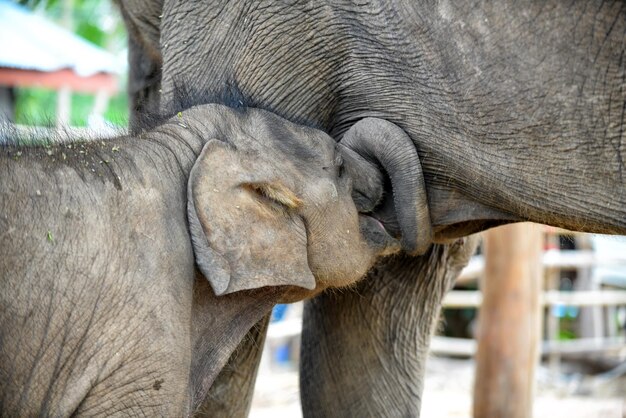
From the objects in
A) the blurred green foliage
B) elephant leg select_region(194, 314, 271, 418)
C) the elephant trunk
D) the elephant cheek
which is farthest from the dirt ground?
the blurred green foliage

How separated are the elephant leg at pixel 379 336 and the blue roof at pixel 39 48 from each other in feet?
19.1

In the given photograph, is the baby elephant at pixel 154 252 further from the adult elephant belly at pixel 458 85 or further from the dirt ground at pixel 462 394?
the dirt ground at pixel 462 394

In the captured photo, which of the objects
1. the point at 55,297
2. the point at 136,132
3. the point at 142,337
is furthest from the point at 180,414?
the point at 136,132

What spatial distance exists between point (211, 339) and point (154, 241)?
0.31m

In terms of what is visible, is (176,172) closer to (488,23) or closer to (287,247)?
(287,247)

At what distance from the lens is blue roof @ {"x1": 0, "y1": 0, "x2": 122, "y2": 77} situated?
9.49 meters

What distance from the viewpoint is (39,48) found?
10242 mm

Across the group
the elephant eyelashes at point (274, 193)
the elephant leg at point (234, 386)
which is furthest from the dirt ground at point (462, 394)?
the elephant eyelashes at point (274, 193)

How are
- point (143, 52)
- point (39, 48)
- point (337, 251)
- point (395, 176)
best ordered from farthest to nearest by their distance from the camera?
point (39, 48) < point (143, 52) < point (395, 176) < point (337, 251)

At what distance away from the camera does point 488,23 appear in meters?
2.54

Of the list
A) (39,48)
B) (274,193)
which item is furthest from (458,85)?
(39,48)

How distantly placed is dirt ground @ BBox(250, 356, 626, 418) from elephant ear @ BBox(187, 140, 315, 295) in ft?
12.4

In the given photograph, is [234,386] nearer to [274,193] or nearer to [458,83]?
[274,193]

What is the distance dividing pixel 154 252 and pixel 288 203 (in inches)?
13.2
